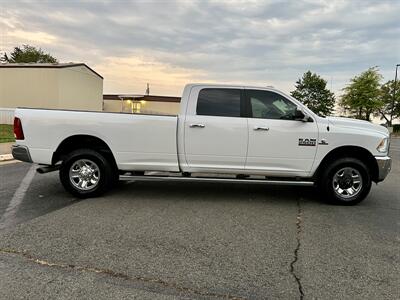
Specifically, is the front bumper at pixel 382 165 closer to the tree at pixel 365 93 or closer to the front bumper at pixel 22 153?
the front bumper at pixel 22 153

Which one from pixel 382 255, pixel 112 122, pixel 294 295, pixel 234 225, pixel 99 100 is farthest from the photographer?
pixel 99 100

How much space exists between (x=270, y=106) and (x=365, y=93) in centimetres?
5565

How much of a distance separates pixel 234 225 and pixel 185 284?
1833mm

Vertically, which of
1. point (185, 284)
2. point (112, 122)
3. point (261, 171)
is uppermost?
point (112, 122)

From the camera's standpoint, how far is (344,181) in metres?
6.35

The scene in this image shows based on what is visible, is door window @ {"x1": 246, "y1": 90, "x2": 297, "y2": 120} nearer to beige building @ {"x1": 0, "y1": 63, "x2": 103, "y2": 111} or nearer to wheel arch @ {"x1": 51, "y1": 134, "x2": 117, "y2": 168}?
wheel arch @ {"x1": 51, "y1": 134, "x2": 117, "y2": 168}

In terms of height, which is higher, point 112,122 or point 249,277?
point 112,122

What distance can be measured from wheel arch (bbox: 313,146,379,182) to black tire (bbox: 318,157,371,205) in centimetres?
9

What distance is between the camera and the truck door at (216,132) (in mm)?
6191

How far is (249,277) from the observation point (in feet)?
11.6

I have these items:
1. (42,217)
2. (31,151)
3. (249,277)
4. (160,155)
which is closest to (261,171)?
(160,155)

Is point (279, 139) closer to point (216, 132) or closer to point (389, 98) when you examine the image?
point (216, 132)

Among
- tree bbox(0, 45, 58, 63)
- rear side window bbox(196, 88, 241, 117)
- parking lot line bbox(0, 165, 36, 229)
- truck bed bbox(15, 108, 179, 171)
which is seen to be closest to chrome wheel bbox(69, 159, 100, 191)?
truck bed bbox(15, 108, 179, 171)

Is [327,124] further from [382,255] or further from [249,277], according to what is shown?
[249,277]
